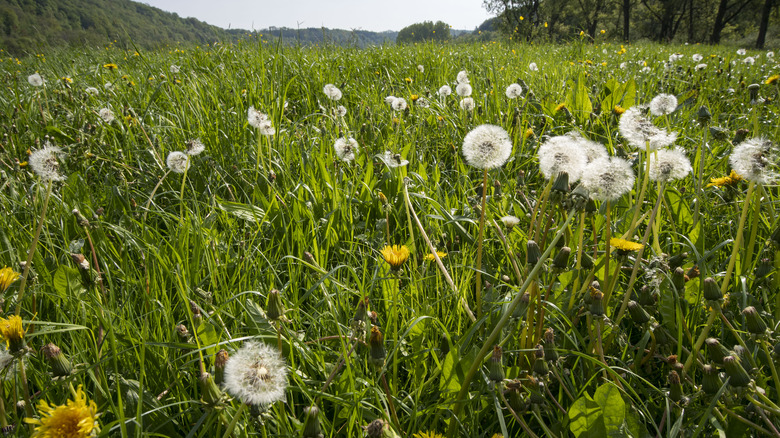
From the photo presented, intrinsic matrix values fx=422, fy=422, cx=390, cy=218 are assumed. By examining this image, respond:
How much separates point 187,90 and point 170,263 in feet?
6.52

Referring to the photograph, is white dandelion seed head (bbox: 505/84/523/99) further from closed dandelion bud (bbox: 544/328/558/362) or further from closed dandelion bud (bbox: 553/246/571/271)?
closed dandelion bud (bbox: 544/328/558/362)

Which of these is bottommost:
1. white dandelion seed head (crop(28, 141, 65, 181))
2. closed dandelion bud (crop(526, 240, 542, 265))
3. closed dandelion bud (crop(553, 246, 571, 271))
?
closed dandelion bud (crop(553, 246, 571, 271))

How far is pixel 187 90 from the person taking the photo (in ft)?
9.38

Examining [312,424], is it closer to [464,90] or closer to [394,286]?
[394,286]

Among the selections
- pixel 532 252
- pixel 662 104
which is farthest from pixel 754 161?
pixel 662 104

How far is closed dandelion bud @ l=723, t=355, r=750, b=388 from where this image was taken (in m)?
0.77

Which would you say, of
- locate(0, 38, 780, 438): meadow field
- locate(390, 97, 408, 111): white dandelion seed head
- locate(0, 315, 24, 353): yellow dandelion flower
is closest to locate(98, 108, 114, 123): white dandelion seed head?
locate(0, 38, 780, 438): meadow field

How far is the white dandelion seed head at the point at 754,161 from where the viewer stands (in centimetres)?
99

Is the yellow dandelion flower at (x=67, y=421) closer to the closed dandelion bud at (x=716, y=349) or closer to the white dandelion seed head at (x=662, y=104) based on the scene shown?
the closed dandelion bud at (x=716, y=349)

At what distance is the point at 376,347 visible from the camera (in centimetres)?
81

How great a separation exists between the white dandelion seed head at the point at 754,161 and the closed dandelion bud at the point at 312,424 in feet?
3.60

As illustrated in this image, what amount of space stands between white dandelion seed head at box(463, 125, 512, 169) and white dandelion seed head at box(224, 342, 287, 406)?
27.1 inches

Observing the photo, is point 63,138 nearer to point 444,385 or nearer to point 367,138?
point 367,138

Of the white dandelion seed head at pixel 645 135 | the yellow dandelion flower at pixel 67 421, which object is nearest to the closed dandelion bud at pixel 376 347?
the yellow dandelion flower at pixel 67 421
